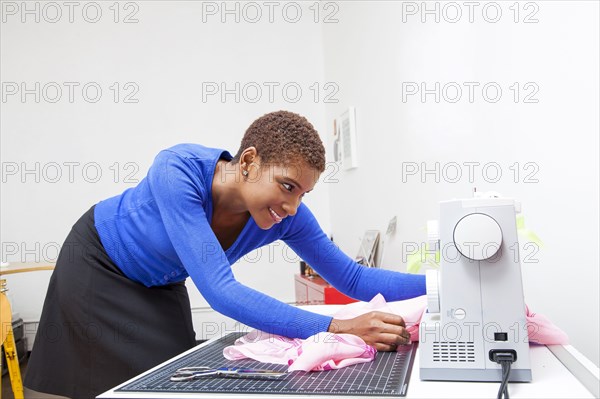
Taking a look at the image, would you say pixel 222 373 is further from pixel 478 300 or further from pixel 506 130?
pixel 506 130

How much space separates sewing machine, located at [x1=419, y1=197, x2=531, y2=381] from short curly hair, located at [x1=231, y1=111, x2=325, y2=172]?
37 cm

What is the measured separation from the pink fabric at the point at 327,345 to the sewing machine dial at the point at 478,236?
0.24 metres

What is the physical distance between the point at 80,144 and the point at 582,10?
3872 millimetres

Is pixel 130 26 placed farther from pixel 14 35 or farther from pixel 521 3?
pixel 521 3

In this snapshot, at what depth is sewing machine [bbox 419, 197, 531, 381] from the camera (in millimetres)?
936

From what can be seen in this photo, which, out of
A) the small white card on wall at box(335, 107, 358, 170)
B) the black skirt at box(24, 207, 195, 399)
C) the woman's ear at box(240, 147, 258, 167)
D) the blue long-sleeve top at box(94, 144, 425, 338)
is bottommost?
the black skirt at box(24, 207, 195, 399)

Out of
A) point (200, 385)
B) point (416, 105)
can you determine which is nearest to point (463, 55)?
point (416, 105)

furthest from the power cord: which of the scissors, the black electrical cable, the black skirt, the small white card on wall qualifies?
the small white card on wall

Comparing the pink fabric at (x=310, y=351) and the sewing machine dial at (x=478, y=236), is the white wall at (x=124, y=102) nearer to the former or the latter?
the pink fabric at (x=310, y=351)

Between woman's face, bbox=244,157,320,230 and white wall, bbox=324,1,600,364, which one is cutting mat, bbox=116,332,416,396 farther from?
white wall, bbox=324,1,600,364

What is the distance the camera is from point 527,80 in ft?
5.89

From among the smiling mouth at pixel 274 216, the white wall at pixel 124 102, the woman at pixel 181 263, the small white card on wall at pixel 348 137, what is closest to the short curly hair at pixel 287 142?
the woman at pixel 181 263

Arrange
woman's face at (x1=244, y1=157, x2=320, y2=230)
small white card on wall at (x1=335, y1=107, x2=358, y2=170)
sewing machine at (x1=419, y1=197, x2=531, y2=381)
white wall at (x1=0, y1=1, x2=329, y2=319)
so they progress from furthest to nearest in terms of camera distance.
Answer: white wall at (x1=0, y1=1, x2=329, y2=319) < small white card on wall at (x1=335, y1=107, x2=358, y2=170) < woman's face at (x1=244, y1=157, x2=320, y2=230) < sewing machine at (x1=419, y1=197, x2=531, y2=381)

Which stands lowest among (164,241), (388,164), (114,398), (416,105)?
(114,398)
